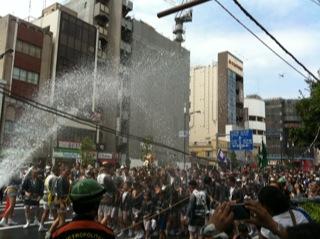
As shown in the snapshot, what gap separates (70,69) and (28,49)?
524 cm

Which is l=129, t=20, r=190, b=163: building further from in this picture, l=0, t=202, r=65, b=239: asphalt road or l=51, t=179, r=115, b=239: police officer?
l=51, t=179, r=115, b=239: police officer

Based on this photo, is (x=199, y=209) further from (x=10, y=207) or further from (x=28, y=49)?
(x=28, y=49)

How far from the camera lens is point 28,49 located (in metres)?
42.6

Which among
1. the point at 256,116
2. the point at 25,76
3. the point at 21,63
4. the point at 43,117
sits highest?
the point at 256,116

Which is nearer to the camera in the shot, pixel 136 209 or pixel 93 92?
pixel 136 209

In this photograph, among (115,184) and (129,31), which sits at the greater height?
(129,31)

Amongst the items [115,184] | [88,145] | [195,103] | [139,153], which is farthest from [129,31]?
[115,184]

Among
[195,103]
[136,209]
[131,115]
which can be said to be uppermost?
[195,103]

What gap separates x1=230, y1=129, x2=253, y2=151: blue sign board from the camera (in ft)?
82.7

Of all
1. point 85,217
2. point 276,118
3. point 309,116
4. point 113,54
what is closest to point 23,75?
point 113,54

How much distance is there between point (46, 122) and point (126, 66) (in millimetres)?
16503

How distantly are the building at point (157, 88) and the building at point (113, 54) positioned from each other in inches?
68.7

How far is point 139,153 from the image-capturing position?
55688 mm

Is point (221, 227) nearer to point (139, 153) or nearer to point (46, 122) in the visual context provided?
point (46, 122)
